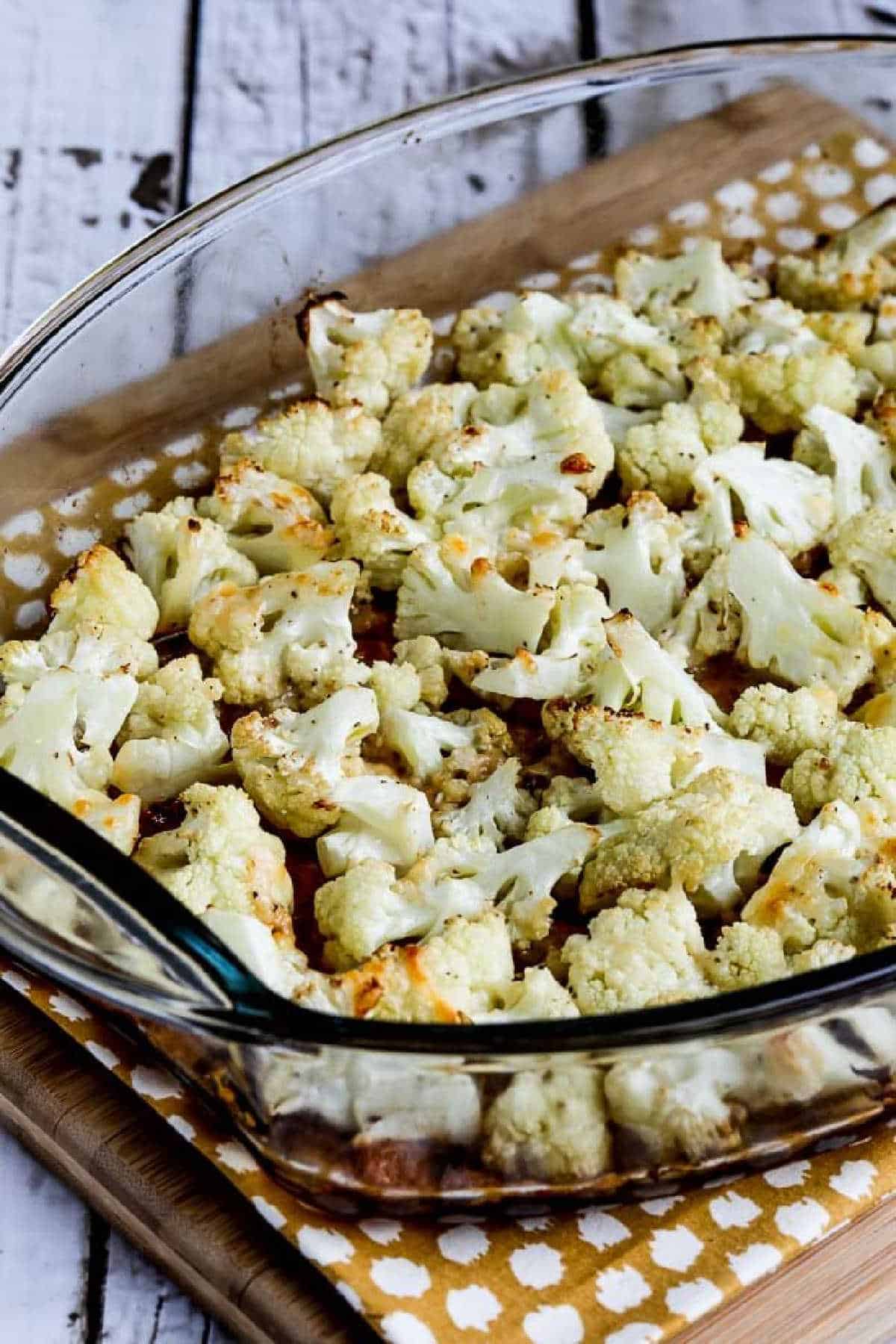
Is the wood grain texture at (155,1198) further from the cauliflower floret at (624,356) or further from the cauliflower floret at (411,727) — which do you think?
the cauliflower floret at (624,356)

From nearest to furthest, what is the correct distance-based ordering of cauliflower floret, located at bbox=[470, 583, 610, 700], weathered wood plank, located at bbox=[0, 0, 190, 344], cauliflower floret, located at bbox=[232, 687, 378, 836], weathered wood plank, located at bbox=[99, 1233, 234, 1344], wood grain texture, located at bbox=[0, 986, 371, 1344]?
wood grain texture, located at bbox=[0, 986, 371, 1344], weathered wood plank, located at bbox=[99, 1233, 234, 1344], cauliflower floret, located at bbox=[232, 687, 378, 836], cauliflower floret, located at bbox=[470, 583, 610, 700], weathered wood plank, located at bbox=[0, 0, 190, 344]

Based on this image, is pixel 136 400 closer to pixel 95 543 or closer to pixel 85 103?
pixel 95 543

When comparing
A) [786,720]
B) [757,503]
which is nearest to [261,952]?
[786,720]

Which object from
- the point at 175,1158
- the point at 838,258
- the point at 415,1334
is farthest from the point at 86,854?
the point at 838,258

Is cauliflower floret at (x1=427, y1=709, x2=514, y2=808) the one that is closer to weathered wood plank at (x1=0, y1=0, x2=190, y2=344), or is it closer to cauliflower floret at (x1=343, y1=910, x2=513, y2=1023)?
cauliflower floret at (x1=343, y1=910, x2=513, y2=1023)

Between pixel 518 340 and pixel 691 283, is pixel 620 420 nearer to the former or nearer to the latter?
pixel 518 340

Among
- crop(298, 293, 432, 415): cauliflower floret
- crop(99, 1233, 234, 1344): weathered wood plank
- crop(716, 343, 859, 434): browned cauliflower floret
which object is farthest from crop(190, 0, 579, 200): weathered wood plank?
crop(99, 1233, 234, 1344): weathered wood plank
